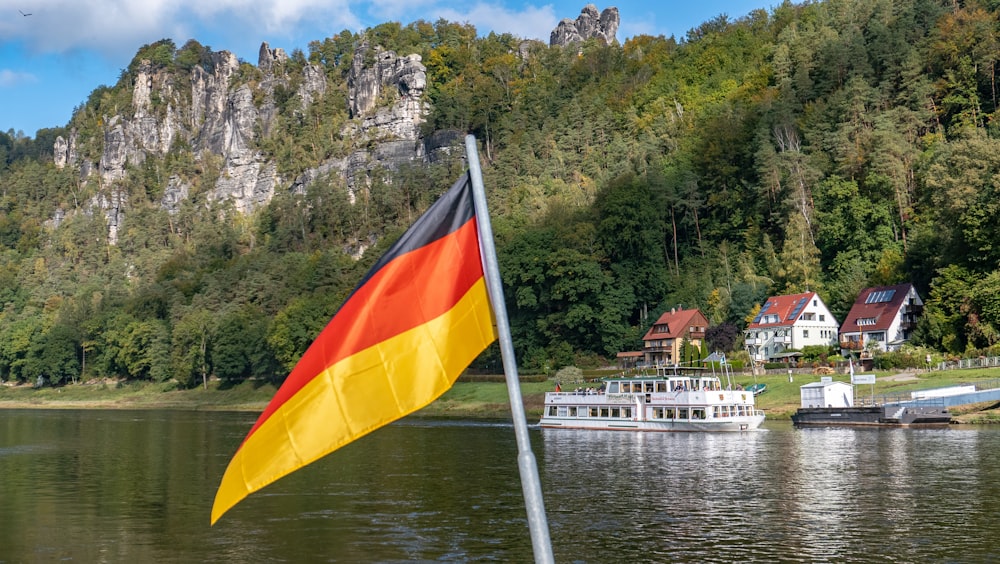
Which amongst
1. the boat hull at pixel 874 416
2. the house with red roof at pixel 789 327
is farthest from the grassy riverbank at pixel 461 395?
the house with red roof at pixel 789 327

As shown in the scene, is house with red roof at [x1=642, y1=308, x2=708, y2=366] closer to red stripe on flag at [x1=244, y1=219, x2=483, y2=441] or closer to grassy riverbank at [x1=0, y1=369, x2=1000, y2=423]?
grassy riverbank at [x1=0, y1=369, x2=1000, y2=423]

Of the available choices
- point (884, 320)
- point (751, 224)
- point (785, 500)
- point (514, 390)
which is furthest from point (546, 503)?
point (751, 224)

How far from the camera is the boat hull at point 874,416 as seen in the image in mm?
71375

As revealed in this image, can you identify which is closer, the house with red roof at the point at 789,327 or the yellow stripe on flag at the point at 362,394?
the yellow stripe on flag at the point at 362,394

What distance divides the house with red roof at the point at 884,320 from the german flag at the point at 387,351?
97283 mm

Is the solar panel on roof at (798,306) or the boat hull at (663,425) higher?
the solar panel on roof at (798,306)

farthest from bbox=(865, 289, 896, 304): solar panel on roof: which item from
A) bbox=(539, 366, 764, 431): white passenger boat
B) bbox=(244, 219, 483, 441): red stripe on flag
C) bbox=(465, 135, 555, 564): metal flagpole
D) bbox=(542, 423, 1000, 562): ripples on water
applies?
bbox=(465, 135, 555, 564): metal flagpole

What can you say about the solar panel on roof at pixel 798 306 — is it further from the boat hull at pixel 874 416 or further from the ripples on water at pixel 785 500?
the ripples on water at pixel 785 500

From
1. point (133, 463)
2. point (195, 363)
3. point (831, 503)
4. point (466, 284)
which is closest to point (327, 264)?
point (195, 363)

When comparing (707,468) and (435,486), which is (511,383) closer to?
(435,486)

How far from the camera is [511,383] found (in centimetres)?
845

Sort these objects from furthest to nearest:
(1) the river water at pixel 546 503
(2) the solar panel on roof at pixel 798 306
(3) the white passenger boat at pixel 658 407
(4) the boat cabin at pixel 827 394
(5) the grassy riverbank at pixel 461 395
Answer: (2) the solar panel on roof at pixel 798 306, (5) the grassy riverbank at pixel 461 395, (4) the boat cabin at pixel 827 394, (3) the white passenger boat at pixel 658 407, (1) the river water at pixel 546 503

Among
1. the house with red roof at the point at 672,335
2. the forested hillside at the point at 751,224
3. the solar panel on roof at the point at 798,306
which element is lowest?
the house with red roof at the point at 672,335

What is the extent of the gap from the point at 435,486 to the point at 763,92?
132163 millimetres
